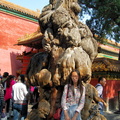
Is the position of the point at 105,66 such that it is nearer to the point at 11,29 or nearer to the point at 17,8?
the point at 11,29

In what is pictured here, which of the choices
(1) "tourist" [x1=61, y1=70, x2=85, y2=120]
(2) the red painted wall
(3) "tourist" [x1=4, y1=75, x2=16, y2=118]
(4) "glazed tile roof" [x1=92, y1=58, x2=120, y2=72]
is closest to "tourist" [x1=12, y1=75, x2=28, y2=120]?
(3) "tourist" [x1=4, y1=75, x2=16, y2=118]

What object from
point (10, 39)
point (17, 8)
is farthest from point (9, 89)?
point (17, 8)

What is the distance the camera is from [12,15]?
564 inches

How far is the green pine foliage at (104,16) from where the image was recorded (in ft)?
26.3

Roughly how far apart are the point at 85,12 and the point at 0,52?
7237 millimetres

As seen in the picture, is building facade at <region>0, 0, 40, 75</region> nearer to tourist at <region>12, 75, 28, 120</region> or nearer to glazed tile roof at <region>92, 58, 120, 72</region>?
glazed tile roof at <region>92, 58, 120, 72</region>

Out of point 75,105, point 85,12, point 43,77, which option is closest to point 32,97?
point 85,12

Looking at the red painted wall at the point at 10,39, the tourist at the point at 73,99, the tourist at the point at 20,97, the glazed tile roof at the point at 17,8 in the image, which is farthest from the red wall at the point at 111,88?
the glazed tile roof at the point at 17,8

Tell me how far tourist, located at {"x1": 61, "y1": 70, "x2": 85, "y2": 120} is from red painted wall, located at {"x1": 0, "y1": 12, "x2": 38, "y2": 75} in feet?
39.0

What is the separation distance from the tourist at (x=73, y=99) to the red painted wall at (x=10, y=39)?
11896 mm

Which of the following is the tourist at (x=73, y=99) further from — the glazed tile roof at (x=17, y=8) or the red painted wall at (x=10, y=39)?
the glazed tile roof at (x=17, y=8)

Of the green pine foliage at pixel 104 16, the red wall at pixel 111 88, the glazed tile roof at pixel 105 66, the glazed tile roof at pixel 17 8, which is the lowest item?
the red wall at pixel 111 88

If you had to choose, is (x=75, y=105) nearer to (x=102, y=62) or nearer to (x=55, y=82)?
(x=55, y=82)

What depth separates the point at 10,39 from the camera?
14133 millimetres
